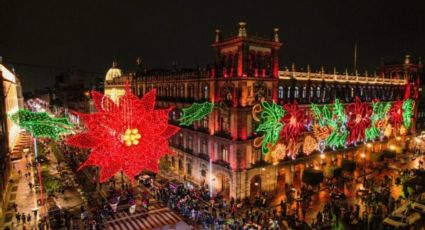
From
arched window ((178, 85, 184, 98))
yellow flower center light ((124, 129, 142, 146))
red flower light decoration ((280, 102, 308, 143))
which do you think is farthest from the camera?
arched window ((178, 85, 184, 98))

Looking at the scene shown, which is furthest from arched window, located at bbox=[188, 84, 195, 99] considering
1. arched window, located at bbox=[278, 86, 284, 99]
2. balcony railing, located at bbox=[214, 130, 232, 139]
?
arched window, located at bbox=[278, 86, 284, 99]

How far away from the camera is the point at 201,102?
44.8 meters

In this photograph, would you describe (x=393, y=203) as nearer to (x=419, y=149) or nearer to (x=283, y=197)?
(x=283, y=197)

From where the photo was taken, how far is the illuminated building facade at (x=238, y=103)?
3825 centimetres

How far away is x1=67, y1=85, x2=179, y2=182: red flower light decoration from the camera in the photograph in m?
24.7

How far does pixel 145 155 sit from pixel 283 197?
863 inches

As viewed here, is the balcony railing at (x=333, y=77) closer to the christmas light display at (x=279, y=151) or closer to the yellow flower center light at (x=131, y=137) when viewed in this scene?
the christmas light display at (x=279, y=151)

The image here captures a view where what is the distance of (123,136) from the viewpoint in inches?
1012

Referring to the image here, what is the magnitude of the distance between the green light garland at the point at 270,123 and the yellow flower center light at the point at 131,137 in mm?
17600

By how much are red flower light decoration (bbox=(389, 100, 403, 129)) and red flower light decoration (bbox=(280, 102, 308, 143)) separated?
29566 mm

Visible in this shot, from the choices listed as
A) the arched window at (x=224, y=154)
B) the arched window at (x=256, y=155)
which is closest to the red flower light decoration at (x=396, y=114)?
the arched window at (x=256, y=155)

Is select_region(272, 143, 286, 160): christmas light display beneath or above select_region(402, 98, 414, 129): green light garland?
beneath

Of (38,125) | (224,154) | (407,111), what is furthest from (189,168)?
(407,111)

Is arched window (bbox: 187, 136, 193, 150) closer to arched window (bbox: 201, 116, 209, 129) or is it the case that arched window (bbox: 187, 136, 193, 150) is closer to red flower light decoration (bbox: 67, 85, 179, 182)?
arched window (bbox: 201, 116, 209, 129)
